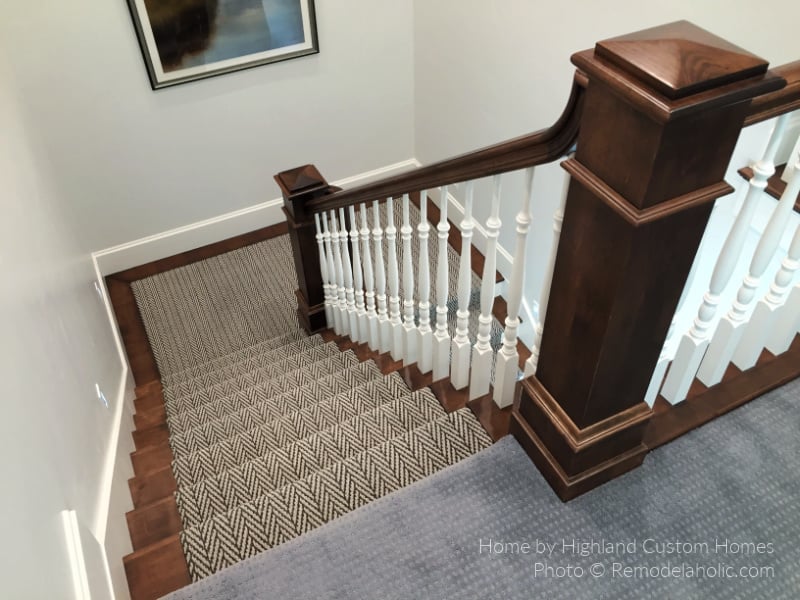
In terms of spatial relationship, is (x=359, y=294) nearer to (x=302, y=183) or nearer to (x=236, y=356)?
(x=302, y=183)

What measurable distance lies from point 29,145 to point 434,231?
97.6 inches

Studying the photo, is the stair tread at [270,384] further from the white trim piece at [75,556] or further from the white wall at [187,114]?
the white wall at [187,114]

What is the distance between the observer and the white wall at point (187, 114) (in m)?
3.17

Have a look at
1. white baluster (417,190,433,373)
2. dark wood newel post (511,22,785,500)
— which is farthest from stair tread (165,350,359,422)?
dark wood newel post (511,22,785,500)

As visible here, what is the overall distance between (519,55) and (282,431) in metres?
2.13

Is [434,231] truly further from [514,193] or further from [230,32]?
[230,32]

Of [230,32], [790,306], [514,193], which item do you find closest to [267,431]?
[790,306]

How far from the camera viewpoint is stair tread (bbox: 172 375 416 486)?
2129 mm

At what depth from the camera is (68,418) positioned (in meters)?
1.88

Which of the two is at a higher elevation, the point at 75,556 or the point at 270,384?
the point at 75,556

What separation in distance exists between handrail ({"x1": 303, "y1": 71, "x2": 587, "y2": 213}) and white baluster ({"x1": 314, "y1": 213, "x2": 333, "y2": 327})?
0.80 metres

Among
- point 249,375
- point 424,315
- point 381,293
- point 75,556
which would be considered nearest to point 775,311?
point 424,315

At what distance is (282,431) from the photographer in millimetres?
2201

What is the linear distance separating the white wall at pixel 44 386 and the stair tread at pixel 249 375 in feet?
0.87
